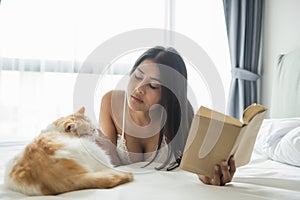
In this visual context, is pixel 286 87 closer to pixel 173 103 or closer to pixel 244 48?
pixel 244 48

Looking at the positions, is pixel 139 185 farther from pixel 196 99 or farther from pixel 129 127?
pixel 196 99

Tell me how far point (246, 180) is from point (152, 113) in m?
0.55

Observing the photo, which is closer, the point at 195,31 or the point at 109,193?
the point at 109,193

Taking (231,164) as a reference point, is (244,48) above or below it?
above

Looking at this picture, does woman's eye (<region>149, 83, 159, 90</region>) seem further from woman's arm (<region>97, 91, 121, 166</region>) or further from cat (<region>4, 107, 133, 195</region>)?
cat (<region>4, 107, 133, 195</region>)

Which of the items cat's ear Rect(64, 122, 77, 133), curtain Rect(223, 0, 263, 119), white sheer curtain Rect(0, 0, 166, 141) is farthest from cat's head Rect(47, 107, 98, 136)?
curtain Rect(223, 0, 263, 119)

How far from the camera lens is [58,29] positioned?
2316 millimetres

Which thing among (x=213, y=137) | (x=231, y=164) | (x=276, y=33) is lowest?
(x=231, y=164)

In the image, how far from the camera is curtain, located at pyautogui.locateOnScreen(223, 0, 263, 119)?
274cm

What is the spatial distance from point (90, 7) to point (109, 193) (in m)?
1.76

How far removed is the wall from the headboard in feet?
0.48

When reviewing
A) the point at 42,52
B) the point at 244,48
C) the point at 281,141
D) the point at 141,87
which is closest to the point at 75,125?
the point at 141,87

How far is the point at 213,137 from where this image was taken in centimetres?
103

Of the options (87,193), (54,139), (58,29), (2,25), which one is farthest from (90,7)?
(87,193)
